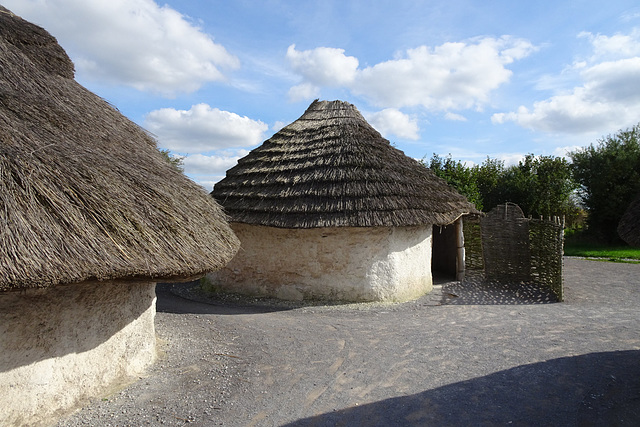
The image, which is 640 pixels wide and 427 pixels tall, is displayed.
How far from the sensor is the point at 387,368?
5.09m

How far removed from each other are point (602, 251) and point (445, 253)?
30.0 feet

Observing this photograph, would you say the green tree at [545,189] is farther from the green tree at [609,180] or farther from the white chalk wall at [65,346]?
the white chalk wall at [65,346]

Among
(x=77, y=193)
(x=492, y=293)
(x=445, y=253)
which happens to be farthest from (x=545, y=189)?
(x=77, y=193)

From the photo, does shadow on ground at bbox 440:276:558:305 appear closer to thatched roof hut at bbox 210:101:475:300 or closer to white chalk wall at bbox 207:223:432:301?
thatched roof hut at bbox 210:101:475:300

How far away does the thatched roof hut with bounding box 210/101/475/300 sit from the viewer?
835 centimetres

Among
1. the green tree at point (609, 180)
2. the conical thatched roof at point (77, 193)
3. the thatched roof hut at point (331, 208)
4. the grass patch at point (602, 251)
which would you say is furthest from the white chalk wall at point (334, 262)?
the green tree at point (609, 180)

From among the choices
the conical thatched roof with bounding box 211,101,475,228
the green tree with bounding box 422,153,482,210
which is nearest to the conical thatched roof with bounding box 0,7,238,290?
the conical thatched roof with bounding box 211,101,475,228

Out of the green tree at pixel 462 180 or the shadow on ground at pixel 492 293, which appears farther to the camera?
the green tree at pixel 462 180

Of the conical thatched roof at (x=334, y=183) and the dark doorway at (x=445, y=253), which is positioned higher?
the conical thatched roof at (x=334, y=183)

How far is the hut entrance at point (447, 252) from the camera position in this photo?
11359 mm

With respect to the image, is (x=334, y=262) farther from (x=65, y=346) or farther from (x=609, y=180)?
(x=609, y=180)

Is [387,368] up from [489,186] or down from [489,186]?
down

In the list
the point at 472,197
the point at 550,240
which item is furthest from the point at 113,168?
the point at 472,197

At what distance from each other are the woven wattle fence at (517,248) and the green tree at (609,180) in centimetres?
1041
